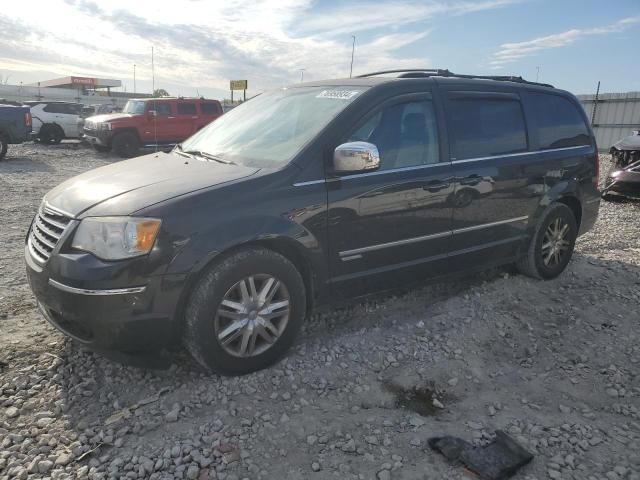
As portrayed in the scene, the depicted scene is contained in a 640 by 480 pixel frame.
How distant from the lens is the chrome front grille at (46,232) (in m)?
2.85

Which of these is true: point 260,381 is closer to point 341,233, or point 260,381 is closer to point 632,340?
point 341,233

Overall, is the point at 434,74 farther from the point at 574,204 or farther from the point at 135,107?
the point at 135,107

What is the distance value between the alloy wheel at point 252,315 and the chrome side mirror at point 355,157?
83cm

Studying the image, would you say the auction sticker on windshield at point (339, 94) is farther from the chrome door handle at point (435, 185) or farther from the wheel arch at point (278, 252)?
the wheel arch at point (278, 252)

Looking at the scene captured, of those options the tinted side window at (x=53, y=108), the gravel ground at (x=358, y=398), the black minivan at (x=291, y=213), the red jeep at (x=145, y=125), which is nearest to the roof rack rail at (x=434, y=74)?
the black minivan at (x=291, y=213)

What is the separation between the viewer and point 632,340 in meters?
3.84

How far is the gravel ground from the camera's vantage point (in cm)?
241

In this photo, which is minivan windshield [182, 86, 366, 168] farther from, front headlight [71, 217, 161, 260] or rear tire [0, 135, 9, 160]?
rear tire [0, 135, 9, 160]

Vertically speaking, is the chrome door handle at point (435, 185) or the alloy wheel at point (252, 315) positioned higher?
the chrome door handle at point (435, 185)

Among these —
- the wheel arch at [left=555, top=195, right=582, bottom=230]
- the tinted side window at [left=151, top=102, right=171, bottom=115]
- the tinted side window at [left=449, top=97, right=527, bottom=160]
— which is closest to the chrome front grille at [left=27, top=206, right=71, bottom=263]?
the tinted side window at [left=449, top=97, right=527, bottom=160]

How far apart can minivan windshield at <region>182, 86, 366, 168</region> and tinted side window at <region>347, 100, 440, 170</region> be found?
229 mm

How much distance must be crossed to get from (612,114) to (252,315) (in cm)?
2212

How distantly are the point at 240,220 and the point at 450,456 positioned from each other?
1643 millimetres

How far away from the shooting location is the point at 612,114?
20516 mm
